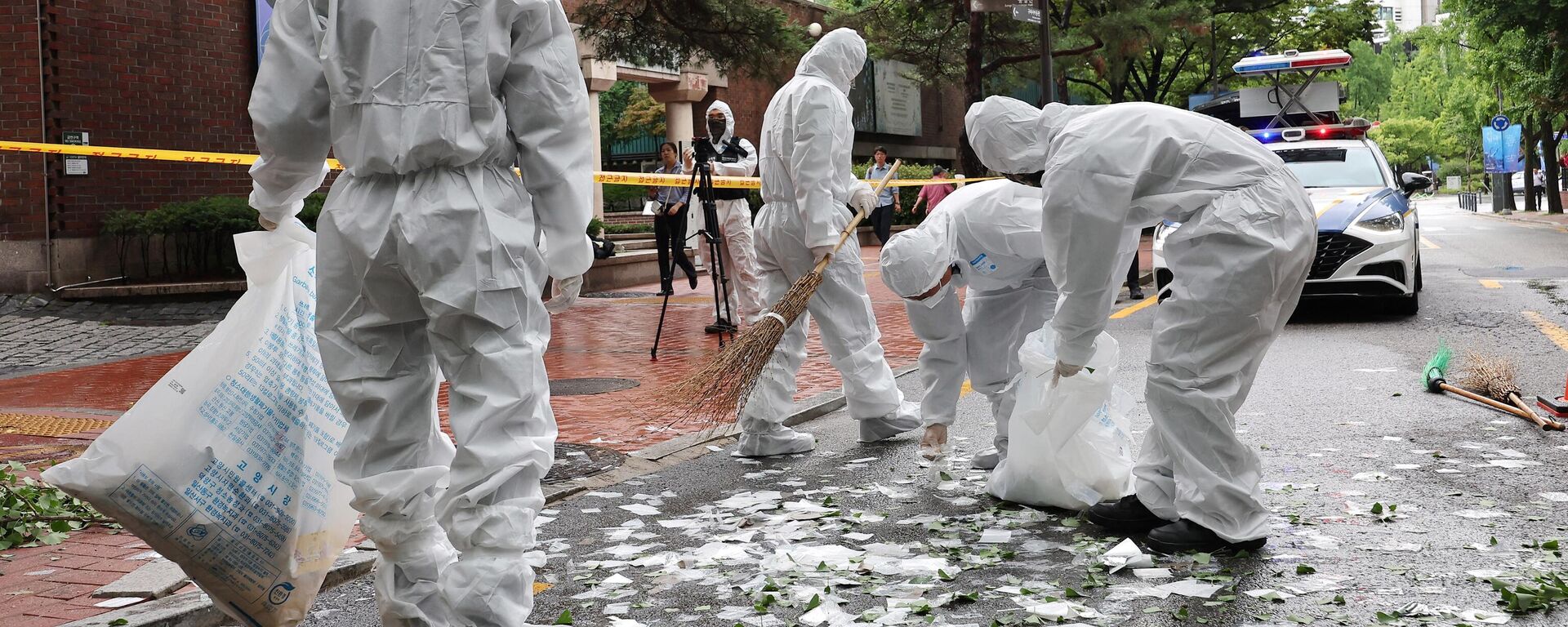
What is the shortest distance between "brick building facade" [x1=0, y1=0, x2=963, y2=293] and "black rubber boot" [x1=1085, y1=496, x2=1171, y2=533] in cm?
1147

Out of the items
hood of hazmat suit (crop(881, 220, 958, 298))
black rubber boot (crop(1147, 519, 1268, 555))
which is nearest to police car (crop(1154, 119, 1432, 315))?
hood of hazmat suit (crop(881, 220, 958, 298))

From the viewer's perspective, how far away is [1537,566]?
4043 millimetres

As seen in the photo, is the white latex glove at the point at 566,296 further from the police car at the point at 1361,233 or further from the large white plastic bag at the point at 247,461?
the police car at the point at 1361,233

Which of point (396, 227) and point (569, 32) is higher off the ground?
point (569, 32)

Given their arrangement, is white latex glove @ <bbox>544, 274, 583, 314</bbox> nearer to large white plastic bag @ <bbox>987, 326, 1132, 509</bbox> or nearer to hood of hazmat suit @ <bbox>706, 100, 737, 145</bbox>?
large white plastic bag @ <bbox>987, 326, 1132, 509</bbox>

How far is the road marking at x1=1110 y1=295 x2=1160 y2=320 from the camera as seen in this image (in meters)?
12.7

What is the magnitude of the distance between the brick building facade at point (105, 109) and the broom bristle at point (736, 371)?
9890 millimetres

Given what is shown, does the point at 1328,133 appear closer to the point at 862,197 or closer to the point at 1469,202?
the point at 862,197

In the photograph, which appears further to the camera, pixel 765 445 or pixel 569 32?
pixel 765 445

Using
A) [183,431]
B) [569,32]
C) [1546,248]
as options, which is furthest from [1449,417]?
[1546,248]

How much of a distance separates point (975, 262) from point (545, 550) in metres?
2.15

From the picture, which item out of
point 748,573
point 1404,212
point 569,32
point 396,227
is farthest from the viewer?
point 1404,212

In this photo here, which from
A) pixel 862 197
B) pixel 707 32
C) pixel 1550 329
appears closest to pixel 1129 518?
pixel 862 197

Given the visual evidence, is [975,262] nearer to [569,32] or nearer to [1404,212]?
[569,32]
